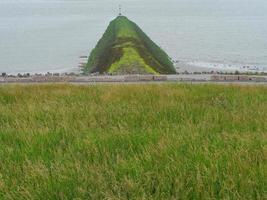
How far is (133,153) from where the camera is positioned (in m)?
6.52

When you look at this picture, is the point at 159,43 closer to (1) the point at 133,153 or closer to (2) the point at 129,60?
(2) the point at 129,60

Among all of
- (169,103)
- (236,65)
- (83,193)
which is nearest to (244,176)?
(83,193)

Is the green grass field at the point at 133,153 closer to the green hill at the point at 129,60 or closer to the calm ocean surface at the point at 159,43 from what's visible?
the green hill at the point at 129,60

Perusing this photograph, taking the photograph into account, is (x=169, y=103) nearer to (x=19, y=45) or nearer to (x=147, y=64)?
(x=147, y=64)

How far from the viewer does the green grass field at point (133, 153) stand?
526 cm

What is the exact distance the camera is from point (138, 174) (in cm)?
563

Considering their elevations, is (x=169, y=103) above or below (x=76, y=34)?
below

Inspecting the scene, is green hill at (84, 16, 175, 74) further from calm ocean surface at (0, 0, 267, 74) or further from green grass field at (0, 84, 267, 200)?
green grass field at (0, 84, 267, 200)

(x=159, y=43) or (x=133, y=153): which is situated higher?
(x=159, y=43)

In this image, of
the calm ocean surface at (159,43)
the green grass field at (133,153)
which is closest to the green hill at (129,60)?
the calm ocean surface at (159,43)

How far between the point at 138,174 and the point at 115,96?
26.6 ft

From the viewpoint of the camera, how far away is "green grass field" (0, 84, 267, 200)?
17.3 feet

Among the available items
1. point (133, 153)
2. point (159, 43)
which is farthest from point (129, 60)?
point (159, 43)

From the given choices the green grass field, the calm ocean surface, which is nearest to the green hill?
the calm ocean surface
